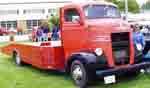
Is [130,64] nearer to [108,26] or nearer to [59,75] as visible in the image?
[108,26]

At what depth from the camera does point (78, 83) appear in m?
9.45

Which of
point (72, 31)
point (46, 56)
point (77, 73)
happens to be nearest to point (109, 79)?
point (77, 73)

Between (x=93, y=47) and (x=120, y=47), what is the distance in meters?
0.68

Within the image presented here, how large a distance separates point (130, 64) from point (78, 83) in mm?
1399

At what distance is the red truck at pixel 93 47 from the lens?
356 inches

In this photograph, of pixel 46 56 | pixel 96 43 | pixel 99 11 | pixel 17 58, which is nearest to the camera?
pixel 96 43

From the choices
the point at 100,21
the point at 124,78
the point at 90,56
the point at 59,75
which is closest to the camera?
the point at 90,56

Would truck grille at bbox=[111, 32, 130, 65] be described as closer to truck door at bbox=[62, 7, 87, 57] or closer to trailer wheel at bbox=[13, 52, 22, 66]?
truck door at bbox=[62, 7, 87, 57]

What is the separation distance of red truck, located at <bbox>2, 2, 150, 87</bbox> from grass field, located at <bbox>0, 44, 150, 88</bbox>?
1.34ft

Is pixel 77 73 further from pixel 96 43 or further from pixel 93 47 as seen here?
pixel 96 43

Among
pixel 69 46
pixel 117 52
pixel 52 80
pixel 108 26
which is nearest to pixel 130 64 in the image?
pixel 117 52

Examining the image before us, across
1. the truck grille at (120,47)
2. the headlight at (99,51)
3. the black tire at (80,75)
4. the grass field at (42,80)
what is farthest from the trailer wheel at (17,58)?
the truck grille at (120,47)

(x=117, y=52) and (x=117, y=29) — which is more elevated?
(x=117, y=29)

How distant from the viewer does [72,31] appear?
10031 millimetres
